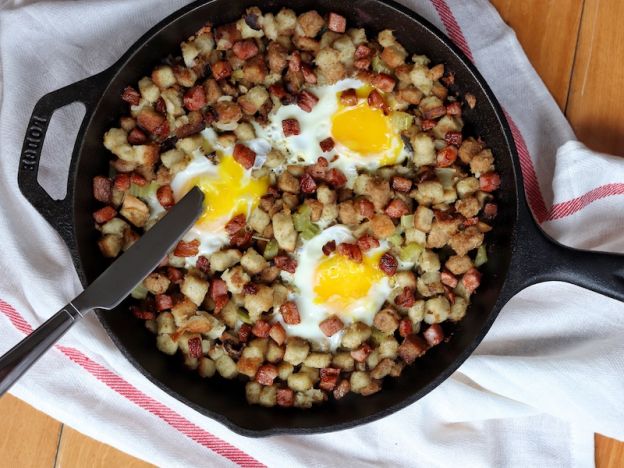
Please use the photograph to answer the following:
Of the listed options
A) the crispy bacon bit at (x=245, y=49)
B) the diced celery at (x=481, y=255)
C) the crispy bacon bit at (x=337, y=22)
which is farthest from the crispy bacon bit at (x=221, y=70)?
the diced celery at (x=481, y=255)

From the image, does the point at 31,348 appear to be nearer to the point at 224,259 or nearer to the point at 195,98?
the point at 224,259

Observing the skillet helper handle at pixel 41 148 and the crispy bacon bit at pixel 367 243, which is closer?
the skillet helper handle at pixel 41 148

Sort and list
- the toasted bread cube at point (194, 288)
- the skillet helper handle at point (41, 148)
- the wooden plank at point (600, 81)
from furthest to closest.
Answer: the wooden plank at point (600, 81), the toasted bread cube at point (194, 288), the skillet helper handle at point (41, 148)

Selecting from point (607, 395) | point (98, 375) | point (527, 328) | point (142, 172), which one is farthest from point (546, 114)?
point (98, 375)

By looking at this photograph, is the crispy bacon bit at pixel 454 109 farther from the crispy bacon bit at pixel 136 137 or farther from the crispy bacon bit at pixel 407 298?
the crispy bacon bit at pixel 136 137

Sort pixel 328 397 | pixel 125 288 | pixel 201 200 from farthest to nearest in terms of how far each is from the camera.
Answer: pixel 328 397, pixel 201 200, pixel 125 288

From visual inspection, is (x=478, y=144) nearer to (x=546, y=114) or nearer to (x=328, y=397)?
(x=546, y=114)

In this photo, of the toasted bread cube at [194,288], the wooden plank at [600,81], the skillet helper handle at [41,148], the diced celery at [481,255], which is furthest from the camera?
the wooden plank at [600,81]
